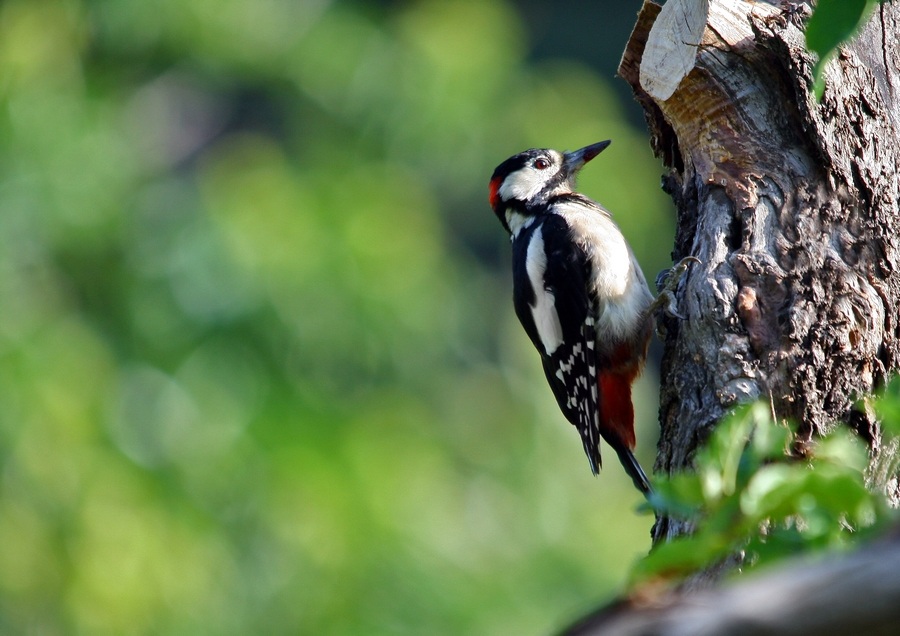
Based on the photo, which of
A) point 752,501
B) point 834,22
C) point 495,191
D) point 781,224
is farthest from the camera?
point 495,191

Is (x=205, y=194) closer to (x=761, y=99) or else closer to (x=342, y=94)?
(x=342, y=94)

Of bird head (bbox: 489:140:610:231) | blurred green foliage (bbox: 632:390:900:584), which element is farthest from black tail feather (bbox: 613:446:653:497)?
blurred green foliage (bbox: 632:390:900:584)

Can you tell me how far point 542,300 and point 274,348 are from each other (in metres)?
2.32

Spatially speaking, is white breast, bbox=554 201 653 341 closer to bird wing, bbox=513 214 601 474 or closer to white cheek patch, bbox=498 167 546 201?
bird wing, bbox=513 214 601 474

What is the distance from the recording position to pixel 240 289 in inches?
212

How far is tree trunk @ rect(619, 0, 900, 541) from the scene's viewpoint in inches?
96.3

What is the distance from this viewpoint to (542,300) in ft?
11.8

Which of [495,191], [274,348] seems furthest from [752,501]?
[274,348]

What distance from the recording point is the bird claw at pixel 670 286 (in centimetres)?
280

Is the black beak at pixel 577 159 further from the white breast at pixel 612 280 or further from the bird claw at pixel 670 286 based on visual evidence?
the bird claw at pixel 670 286

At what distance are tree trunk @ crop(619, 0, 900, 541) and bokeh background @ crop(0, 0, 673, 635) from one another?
2997 mm

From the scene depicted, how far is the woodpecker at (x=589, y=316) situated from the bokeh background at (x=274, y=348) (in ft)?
6.67

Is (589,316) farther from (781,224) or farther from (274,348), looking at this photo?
(274,348)

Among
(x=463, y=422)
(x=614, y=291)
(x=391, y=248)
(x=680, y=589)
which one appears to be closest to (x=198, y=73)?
(x=391, y=248)
